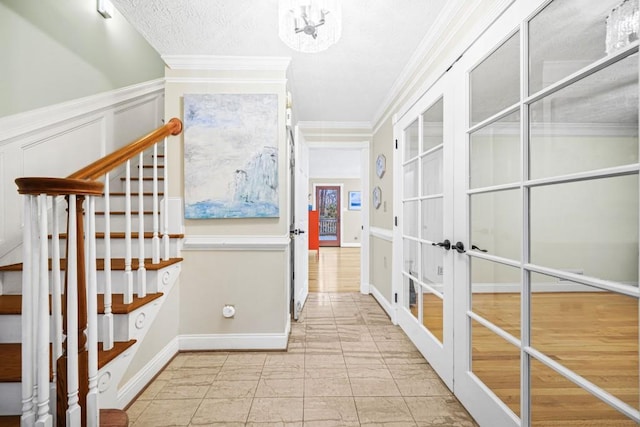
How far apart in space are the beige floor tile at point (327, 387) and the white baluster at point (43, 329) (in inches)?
46.8

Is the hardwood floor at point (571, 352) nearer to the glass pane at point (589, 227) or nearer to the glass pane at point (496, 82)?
the glass pane at point (589, 227)

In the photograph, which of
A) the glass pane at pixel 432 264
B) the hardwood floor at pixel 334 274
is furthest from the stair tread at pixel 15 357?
the hardwood floor at pixel 334 274

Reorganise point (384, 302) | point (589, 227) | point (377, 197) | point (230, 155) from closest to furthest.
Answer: point (589, 227) < point (230, 155) < point (384, 302) < point (377, 197)

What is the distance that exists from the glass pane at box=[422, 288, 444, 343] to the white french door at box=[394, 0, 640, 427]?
150mm

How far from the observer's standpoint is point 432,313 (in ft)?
6.72

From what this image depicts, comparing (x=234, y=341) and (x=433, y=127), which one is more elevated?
(x=433, y=127)

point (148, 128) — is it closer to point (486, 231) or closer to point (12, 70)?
point (12, 70)

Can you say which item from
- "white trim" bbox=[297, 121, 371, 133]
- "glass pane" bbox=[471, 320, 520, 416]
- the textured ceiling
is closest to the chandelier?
the textured ceiling

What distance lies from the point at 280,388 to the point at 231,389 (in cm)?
29

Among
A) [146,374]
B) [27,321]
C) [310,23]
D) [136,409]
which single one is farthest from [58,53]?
[136,409]

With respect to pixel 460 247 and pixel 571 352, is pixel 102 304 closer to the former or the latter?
pixel 460 247

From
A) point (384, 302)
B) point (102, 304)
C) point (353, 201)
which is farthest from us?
point (353, 201)

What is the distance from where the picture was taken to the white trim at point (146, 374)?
1.58m

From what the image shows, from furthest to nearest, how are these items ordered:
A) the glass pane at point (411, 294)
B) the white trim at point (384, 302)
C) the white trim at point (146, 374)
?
the white trim at point (384, 302), the glass pane at point (411, 294), the white trim at point (146, 374)
